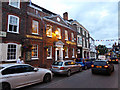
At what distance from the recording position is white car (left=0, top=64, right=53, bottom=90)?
4.32 metres

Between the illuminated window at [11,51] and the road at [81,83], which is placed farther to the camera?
the illuminated window at [11,51]

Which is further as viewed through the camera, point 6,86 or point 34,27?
point 34,27

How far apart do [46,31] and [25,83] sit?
9.88 meters

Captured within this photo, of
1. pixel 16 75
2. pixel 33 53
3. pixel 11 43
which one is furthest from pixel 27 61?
pixel 16 75

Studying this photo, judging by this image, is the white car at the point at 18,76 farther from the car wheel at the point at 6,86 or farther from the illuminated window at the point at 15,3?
the illuminated window at the point at 15,3

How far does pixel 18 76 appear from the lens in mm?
4754

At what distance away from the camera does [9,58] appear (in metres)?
9.28

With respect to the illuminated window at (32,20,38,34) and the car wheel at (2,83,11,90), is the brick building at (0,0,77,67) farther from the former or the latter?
the car wheel at (2,83,11,90)

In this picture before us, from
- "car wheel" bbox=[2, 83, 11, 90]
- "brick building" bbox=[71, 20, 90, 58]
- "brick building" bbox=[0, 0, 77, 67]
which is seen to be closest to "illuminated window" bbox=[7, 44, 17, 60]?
"brick building" bbox=[0, 0, 77, 67]

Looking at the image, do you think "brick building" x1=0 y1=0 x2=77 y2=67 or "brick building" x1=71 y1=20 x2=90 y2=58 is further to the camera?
"brick building" x1=71 y1=20 x2=90 y2=58

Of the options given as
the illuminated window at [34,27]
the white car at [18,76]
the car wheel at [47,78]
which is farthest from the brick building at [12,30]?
the car wheel at [47,78]

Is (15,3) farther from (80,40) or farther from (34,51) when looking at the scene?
(80,40)

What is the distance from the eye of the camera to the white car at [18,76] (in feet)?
14.2

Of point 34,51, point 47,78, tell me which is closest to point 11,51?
point 34,51
